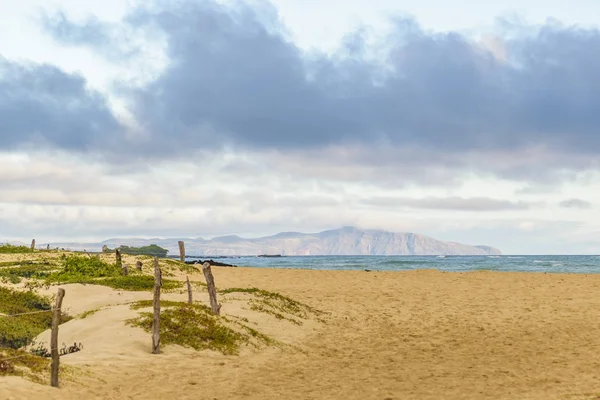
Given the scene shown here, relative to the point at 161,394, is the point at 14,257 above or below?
above

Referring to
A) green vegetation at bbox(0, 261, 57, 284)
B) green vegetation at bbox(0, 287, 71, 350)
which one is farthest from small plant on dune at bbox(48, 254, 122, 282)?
green vegetation at bbox(0, 287, 71, 350)

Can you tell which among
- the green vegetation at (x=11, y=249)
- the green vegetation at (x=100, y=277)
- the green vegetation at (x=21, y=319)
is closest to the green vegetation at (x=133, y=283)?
the green vegetation at (x=100, y=277)

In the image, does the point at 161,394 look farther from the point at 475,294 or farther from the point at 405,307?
the point at 475,294

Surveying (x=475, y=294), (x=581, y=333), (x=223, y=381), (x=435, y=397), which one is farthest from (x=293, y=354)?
(x=475, y=294)

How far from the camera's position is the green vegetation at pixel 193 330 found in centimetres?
2248

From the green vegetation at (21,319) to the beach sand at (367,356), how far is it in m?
1.41

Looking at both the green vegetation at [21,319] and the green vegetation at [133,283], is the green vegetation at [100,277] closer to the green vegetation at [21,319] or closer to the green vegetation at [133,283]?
the green vegetation at [133,283]

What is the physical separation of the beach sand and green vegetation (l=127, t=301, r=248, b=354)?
0.57 meters

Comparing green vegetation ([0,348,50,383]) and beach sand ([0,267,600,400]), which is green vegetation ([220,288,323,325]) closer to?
beach sand ([0,267,600,400])

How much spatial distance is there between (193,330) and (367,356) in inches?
259

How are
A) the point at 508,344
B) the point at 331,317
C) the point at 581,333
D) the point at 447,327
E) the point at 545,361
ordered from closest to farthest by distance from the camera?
1. the point at 545,361
2. the point at 508,344
3. the point at 581,333
4. the point at 447,327
5. the point at 331,317

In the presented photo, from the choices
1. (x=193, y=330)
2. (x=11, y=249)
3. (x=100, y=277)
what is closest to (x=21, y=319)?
(x=193, y=330)

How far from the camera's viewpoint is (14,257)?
5788 centimetres

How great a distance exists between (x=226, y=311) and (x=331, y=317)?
6.27 m
